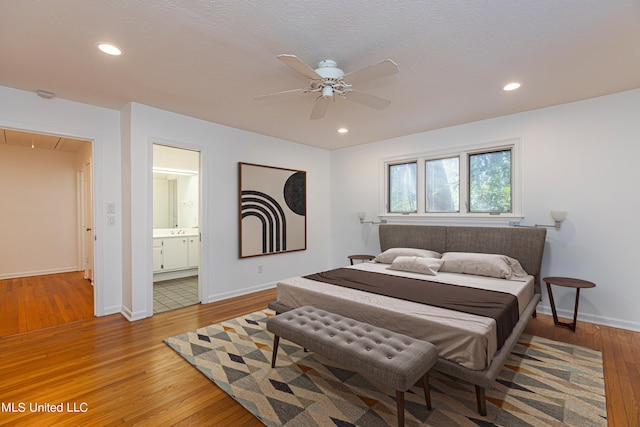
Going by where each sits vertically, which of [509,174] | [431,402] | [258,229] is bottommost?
[431,402]

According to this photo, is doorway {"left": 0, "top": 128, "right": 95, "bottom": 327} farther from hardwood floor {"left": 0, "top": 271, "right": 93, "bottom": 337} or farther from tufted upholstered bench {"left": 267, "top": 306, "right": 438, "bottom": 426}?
tufted upholstered bench {"left": 267, "top": 306, "right": 438, "bottom": 426}

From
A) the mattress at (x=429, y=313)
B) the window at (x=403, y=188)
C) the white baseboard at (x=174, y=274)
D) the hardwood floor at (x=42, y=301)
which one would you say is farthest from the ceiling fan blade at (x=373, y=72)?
the white baseboard at (x=174, y=274)

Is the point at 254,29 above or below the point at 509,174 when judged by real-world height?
above

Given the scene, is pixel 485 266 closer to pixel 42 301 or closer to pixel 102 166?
pixel 102 166

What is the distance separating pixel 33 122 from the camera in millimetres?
3264

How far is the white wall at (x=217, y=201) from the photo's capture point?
142 inches

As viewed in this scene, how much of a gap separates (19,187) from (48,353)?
4.90 metres

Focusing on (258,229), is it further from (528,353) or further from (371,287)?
(528,353)

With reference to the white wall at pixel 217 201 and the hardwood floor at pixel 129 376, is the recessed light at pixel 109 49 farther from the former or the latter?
the hardwood floor at pixel 129 376

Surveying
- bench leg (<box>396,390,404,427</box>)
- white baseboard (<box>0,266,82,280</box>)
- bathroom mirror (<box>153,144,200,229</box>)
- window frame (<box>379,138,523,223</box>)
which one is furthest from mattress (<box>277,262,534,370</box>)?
white baseboard (<box>0,266,82,280</box>)

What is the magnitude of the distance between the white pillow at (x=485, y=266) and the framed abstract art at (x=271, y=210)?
2.69 m

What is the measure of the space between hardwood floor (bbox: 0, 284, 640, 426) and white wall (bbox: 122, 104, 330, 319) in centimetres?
64

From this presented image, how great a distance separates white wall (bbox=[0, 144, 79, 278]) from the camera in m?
5.70

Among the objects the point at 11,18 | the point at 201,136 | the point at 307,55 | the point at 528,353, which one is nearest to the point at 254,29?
the point at 307,55
